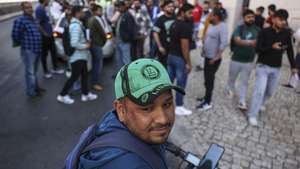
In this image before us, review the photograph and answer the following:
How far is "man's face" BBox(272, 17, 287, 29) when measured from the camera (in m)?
4.33

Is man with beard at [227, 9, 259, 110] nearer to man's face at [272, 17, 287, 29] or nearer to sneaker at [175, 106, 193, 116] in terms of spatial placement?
man's face at [272, 17, 287, 29]

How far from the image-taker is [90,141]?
4.23ft

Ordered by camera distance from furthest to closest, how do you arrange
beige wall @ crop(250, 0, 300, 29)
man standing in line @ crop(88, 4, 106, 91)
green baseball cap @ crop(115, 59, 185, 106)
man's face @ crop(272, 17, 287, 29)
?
beige wall @ crop(250, 0, 300, 29)
man standing in line @ crop(88, 4, 106, 91)
man's face @ crop(272, 17, 287, 29)
green baseball cap @ crop(115, 59, 185, 106)

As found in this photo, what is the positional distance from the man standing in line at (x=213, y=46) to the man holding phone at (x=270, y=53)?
2.27ft

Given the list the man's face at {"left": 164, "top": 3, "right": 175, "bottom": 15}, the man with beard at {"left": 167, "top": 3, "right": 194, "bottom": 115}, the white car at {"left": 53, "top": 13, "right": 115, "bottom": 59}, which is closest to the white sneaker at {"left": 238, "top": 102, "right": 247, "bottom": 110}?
the man with beard at {"left": 167, "top": 3, "right": 194, "bottom": 115}

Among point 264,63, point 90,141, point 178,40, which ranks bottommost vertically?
point 264,63

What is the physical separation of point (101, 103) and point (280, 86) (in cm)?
430

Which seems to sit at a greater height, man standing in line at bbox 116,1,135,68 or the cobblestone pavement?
man standing in line at bbox 116,1,135,68

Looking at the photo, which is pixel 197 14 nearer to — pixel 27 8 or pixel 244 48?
pixel 244 48

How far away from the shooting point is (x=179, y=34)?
4.81 m

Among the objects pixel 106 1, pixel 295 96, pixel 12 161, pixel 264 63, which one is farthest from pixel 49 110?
pixel 106 1

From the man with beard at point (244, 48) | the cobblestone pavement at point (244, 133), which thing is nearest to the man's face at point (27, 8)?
the cobblestone pavement at point (244, 133)

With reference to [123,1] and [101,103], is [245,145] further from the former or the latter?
[123,1]

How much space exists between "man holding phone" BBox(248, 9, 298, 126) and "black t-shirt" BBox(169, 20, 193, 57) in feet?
3.76
